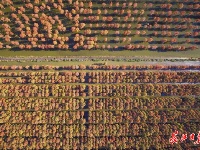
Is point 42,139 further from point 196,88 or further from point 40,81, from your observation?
point 196,88

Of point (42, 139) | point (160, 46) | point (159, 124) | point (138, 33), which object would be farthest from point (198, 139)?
point (42, 139)

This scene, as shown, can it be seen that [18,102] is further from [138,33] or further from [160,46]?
[160,46]

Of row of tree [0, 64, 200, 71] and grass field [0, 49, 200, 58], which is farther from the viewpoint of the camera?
grass field [0, 49, 200, 58]

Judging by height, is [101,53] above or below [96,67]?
above

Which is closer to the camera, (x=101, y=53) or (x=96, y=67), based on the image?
(x=96, y=67)

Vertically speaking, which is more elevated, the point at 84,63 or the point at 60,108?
the point at 84,63

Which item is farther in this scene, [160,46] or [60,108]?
[160,46]

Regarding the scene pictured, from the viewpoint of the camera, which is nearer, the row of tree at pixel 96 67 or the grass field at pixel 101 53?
the row of tree at pixel 96 67

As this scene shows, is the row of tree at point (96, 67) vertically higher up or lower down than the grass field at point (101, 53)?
lower down

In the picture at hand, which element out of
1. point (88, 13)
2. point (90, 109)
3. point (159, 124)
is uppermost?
point (88, 13)

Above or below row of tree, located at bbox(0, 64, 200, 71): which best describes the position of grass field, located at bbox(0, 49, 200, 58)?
above
